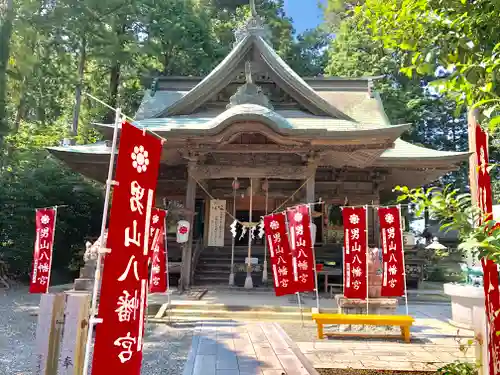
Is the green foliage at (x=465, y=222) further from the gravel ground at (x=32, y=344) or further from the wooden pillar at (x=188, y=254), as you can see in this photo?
the wooden pillar at (x=188, y=254)

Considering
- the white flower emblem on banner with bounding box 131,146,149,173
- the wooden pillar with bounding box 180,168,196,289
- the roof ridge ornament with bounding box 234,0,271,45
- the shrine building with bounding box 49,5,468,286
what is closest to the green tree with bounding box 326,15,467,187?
the shrine building with bounding box 49,5,468,286

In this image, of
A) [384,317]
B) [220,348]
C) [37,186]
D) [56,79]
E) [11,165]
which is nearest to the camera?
[220,348]

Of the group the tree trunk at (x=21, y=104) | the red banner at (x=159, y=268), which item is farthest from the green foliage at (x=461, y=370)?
the tree trunk at (x=21, y=104)

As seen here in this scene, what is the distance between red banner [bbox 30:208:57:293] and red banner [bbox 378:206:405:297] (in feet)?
22.7

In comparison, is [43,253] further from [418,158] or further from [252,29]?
[418,158]

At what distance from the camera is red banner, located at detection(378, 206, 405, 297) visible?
7160 millimetres

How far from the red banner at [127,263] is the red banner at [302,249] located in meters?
4.36

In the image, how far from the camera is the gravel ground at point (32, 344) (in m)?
4.74

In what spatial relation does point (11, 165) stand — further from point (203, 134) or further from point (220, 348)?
point (220, 348)

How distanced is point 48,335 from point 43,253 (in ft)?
21.0

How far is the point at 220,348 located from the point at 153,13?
21286mm

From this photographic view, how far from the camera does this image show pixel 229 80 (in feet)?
40.5

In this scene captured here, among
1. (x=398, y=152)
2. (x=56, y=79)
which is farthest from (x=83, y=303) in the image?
(x=56, y=79)

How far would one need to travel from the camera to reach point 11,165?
668 inches
